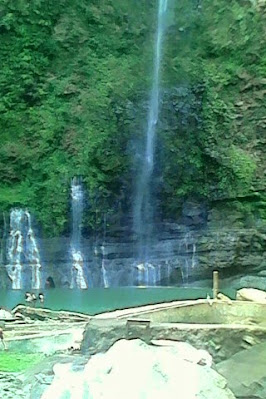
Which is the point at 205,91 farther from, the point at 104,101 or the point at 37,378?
the point at 37,378

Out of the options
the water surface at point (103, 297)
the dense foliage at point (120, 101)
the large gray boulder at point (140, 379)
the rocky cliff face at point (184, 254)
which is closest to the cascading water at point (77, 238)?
the rocky cliff face at point (184, 254)

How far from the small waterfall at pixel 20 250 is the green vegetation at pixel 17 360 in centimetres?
1226

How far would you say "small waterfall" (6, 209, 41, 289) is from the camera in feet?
76.8

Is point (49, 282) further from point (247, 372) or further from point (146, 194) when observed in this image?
point (247, 372)

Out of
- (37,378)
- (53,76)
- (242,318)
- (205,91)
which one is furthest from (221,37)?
(37,378)

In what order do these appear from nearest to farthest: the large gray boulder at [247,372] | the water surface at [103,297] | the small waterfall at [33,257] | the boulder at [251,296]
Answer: the large gray boulder at [247,372] → the boulder at [251,296] → the water surface at [103,297] → the small waterfall at [33,257]

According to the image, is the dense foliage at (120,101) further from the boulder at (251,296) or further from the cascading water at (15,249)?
the boulder at (251,296)

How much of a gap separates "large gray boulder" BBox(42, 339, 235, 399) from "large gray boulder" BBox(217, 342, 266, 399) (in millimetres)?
1816

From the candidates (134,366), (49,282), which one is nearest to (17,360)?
(134,366)

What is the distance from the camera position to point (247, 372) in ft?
26.8

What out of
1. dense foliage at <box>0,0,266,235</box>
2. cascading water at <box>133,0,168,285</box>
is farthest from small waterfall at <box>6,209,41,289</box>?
cascading water at <box>133,0,168,285</box>

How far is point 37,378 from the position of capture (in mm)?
8406

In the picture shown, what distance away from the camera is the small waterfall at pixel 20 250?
76.8ft

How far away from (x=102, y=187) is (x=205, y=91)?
5168 millimetres
